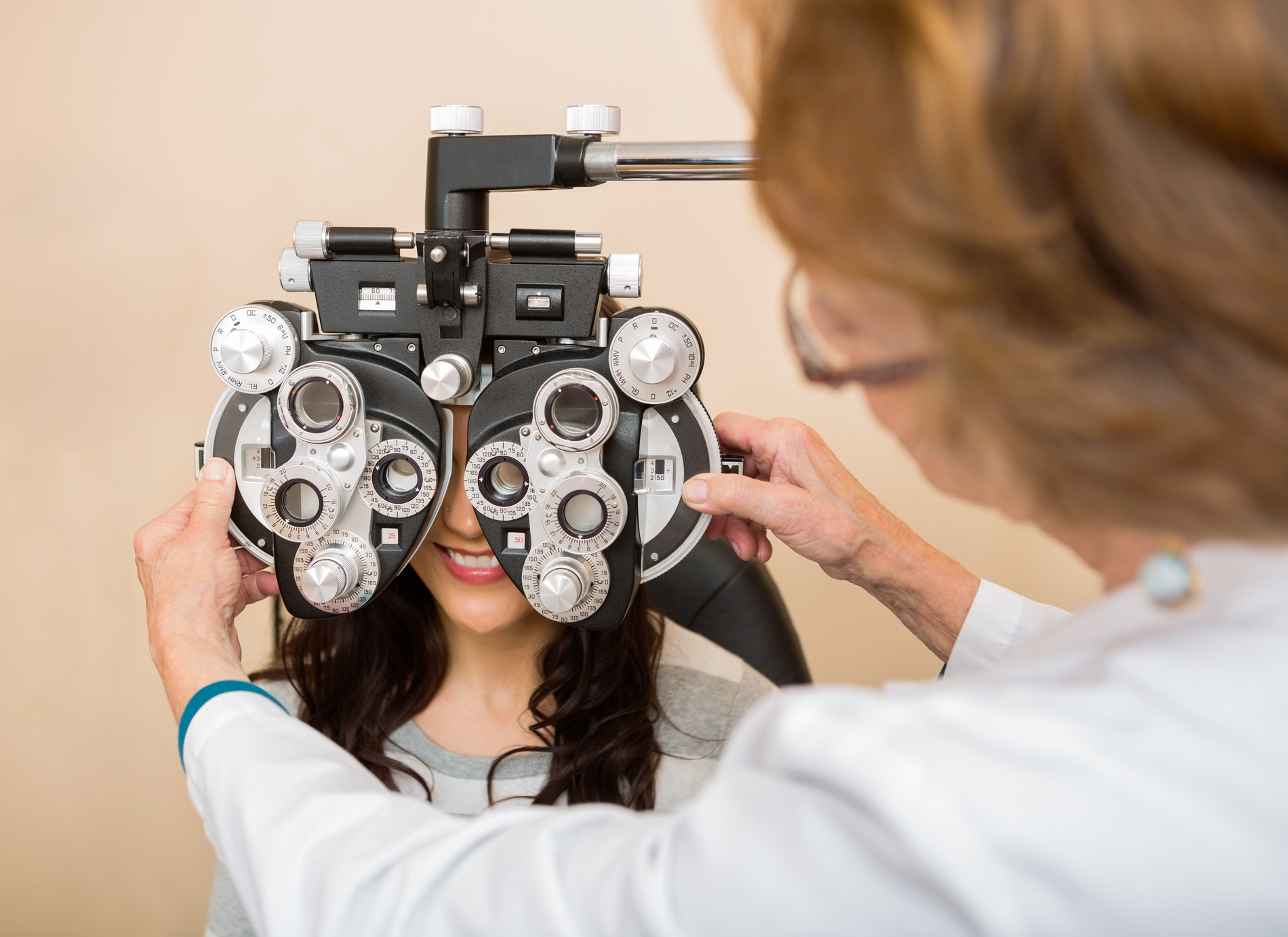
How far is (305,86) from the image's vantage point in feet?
4.70

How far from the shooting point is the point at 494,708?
1.17 m

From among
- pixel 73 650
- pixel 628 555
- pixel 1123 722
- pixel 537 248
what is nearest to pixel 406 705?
pixel 628 555

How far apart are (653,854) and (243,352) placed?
54 cm

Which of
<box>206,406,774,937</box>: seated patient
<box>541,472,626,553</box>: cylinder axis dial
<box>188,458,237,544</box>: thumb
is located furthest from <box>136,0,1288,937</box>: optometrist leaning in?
<box>206,406,774,937</box>: seated patient

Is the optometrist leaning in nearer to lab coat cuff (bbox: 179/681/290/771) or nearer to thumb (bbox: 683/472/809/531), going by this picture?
lab coat cuff (bbox: 179/681/290/771)

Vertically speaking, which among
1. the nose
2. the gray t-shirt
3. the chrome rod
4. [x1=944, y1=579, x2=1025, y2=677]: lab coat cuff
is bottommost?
the gray t-shirt

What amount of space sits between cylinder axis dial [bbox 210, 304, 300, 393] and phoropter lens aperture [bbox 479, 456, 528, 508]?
0.18 meters

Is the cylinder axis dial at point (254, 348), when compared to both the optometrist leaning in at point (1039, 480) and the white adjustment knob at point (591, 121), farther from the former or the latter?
the optometrist leaning in at point (1039, 480)

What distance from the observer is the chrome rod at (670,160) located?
2.67 feet

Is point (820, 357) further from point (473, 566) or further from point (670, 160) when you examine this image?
point (473, 566)

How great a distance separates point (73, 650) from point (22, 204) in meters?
0.67

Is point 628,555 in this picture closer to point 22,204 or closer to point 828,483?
point 828,483

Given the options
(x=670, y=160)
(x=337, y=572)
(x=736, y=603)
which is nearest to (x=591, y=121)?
(x=670, y=160)

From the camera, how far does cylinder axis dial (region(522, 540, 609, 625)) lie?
818 mm
